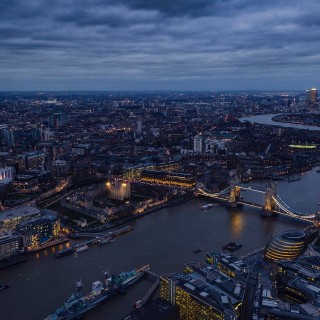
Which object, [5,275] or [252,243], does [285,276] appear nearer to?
[252,243]

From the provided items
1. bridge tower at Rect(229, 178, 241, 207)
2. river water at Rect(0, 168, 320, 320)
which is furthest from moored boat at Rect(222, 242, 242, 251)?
bridge tower at Rect(229, 178, 241, 207)

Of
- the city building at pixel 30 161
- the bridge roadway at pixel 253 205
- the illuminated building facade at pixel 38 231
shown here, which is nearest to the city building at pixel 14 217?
the illuminated building facade at pixel 38 231

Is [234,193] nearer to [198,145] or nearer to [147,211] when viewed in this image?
[147,211]

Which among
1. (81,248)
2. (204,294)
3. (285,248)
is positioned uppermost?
(204,294)

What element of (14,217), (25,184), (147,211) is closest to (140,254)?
(147,211)

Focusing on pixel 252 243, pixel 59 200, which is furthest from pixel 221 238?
pixel 59 200

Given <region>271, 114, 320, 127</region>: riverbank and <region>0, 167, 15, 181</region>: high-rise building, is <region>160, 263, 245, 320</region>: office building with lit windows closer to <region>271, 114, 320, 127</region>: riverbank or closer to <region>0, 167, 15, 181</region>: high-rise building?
<region>0, 167, 15, 181</region>: high-rise building
